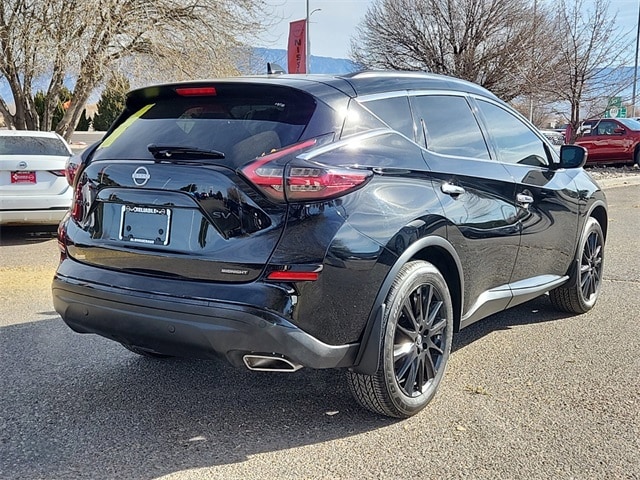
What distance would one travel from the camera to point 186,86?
3.62 metres

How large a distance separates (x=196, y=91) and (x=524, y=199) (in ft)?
7.48

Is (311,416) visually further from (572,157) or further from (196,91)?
(572,157)

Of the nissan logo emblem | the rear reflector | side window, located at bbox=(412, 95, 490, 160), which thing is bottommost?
the nissan logo emblem

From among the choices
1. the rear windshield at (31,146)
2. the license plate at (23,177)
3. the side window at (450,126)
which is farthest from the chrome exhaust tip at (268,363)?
the rear windshield at (31,146)

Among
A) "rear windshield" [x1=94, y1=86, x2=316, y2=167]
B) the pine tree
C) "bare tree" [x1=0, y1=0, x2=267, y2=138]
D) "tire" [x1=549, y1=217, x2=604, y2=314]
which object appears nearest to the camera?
"rear windshield" [x1=94, y1=86, x2=316, y2=167]

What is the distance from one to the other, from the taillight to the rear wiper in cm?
22

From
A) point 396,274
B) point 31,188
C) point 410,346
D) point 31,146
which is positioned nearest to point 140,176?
point 396,274

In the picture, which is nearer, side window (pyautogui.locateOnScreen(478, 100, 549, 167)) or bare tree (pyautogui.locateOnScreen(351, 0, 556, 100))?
side window (pyautogui.locateOnScreen(478, 100, 549, 167))

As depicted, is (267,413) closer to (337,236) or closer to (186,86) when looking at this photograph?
(337,236)

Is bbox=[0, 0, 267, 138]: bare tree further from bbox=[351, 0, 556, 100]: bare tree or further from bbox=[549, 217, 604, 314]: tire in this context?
bbox=[549, 217, 604, 314]: tire

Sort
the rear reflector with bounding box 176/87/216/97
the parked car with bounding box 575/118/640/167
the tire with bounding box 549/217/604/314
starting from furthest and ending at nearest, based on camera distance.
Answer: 1. the parked car with bounding box 575/118/640/167
2. the tire with bounding box 549/217/604/314
3. the rear reflector with bounding box 176/87/216/97

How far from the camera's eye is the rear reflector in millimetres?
3520

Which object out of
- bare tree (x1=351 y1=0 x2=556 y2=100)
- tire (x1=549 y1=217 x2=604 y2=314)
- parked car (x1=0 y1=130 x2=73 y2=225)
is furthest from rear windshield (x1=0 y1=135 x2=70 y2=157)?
bare tree (x1=351 y1=0 x2=556 y2=100)

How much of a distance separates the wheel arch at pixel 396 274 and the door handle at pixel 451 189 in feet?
0.90
